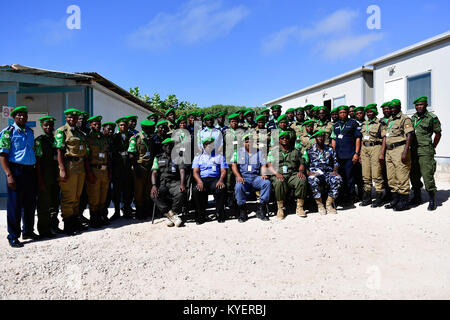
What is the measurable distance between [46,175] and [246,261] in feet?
10.9

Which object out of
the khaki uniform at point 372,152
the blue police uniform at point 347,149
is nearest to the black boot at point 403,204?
the khaki uniform at point 372,152

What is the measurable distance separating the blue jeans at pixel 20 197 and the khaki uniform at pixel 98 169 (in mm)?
908

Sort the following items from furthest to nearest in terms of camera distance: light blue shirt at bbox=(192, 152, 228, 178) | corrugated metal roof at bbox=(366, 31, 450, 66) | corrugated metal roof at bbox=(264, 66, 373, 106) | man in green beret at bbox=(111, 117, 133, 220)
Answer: corrugated metal roof at bbox=(264, 66, 373, 106) < corrugated metal roof at bbox=(366, 31, 450, 66) < man in green beret at bbox=(111, 117, 133, 220) < light blue shirt at bbox=(192, 152, 228, 178)

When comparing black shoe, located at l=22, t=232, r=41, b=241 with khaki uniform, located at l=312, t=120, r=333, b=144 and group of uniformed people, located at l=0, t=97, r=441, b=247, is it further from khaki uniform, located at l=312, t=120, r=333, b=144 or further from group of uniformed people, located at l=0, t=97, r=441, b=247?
khaki uniform, located at l=312, t=120, r=333, b=144

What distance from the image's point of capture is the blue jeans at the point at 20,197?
4.23m

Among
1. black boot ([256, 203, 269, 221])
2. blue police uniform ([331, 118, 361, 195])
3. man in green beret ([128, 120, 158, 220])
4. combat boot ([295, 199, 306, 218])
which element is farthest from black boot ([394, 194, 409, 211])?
man in green beret ([128, 120, 158, 220])

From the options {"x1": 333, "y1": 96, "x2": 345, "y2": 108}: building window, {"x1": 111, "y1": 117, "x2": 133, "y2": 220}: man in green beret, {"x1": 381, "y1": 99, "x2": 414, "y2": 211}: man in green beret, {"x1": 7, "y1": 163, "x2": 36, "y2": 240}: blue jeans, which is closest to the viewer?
{"x1": 7, "y1": 163, "x2": 36, "y2": 240}: blue jeans

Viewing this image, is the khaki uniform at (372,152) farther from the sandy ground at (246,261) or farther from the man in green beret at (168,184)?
the man in green beret at (168,184)

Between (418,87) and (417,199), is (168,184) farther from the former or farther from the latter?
(418,87)

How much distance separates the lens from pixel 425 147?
5.48m

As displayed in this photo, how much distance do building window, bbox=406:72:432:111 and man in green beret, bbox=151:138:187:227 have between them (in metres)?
8.52

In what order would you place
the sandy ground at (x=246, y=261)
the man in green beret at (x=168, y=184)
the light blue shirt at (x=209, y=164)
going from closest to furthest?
the sandy ground at (x=246, y=261) → the man in green beret at (x=168, y=184) → the light blue shirt at (x=209, y=164)

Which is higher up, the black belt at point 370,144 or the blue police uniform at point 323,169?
the black belt at point 370,144

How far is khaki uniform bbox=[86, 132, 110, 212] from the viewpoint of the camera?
17.0 feet
